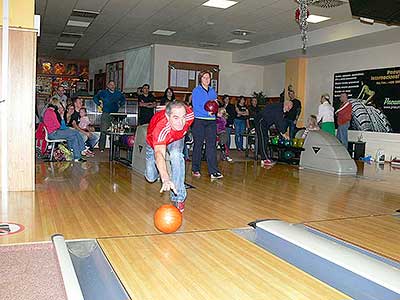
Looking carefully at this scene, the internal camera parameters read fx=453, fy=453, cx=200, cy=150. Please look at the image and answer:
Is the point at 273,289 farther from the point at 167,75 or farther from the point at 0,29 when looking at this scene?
the point at 167,75

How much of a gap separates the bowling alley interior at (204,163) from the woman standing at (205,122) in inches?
0.7

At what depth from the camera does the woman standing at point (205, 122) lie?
17.0ft

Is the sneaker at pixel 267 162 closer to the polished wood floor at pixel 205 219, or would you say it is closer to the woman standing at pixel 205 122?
the polished wood floor at pixel 205 219

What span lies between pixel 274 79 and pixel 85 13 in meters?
5.69

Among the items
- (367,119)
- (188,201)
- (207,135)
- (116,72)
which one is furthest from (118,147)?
(116,72)

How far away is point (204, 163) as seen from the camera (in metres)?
6.91

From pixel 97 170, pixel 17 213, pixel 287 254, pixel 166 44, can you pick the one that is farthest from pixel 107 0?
Answer: pixel 287 254

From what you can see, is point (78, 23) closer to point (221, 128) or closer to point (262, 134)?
point (221, 128)

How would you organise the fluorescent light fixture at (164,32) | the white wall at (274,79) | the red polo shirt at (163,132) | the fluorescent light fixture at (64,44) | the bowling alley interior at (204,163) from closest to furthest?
the bowling alley interior at (204,163) → the red polo shirt at (163,132) → the fluorescent light fixture at (164,32) → the white wall at (274,79) → the fluorescent light fixture at (64,44)

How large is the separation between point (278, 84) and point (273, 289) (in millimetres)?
10326

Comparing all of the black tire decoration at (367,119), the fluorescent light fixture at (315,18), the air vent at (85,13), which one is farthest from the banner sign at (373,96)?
the air vent at (85,13)

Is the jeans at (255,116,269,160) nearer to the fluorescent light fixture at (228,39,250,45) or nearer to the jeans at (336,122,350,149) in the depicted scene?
the jeans at (336,122,350,149)

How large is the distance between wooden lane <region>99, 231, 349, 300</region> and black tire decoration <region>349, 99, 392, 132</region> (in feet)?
23.0

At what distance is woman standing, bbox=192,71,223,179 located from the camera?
5195mm
